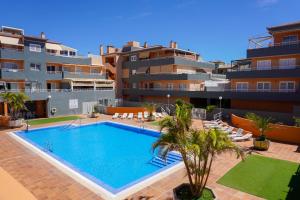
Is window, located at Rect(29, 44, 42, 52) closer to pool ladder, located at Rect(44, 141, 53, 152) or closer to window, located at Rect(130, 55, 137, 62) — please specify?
window, located at Rect(130, 55, 137, 62)

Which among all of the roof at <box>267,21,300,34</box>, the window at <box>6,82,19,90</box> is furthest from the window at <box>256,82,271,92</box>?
the window at <box>6,82,19,90</box>

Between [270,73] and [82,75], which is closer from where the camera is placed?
[270,73]

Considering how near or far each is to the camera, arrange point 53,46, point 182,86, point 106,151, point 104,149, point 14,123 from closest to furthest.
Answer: point 106,151, point 104,149, point 14,123, point 182,86, point 53,46

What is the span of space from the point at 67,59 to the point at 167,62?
1805 centimetres

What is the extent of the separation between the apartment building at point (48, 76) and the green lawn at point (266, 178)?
Result: 100ft

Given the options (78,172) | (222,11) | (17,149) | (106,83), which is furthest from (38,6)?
(106,83)

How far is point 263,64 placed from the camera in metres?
31.8

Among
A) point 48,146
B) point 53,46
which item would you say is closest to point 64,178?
point 48,146

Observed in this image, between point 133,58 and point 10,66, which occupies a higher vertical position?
point 133,58

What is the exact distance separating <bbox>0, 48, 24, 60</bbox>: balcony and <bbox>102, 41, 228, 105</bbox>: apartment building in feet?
65.7

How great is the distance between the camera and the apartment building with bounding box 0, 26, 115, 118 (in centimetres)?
3447

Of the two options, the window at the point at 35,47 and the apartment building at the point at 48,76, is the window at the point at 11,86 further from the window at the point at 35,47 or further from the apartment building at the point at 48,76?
the window at the point at 35,47

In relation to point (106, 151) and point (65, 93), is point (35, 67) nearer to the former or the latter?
point (65, 93)

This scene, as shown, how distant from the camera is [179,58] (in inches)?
1647
